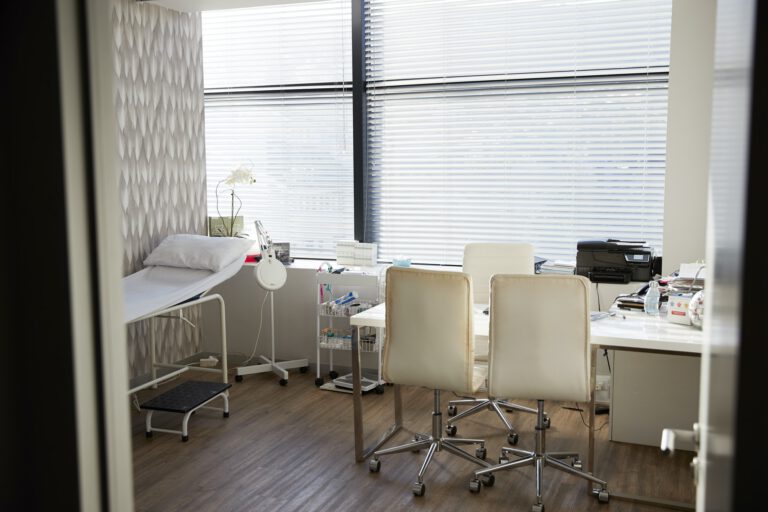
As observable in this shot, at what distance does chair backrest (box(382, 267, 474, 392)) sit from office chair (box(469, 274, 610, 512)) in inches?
5.5

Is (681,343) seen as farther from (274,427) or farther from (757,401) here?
(757,401)

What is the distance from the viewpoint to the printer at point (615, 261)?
4.47 m

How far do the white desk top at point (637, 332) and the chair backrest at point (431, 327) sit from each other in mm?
231

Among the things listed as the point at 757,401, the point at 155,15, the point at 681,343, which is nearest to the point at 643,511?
the point at 681,343

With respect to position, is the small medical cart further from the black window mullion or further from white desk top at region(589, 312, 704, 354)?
white desk top at region(589, 312, 704, 354)

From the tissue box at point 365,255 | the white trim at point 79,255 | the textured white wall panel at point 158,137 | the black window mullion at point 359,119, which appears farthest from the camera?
the black window mullion at point 359,119

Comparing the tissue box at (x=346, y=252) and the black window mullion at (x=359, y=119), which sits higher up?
the black window mullion at (x=359, y=119)

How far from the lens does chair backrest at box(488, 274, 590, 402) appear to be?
10.3 ft

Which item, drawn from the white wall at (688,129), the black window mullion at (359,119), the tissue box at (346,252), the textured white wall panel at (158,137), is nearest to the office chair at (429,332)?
the white wall at (688,129)

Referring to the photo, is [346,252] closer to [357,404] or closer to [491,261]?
[491,261]

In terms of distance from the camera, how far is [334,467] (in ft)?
12.1

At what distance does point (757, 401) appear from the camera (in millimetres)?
730

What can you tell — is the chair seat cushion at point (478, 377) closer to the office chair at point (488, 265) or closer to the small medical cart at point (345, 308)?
the office chair at point (488, 265)

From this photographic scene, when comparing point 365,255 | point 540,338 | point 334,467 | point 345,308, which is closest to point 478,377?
point 540,338
